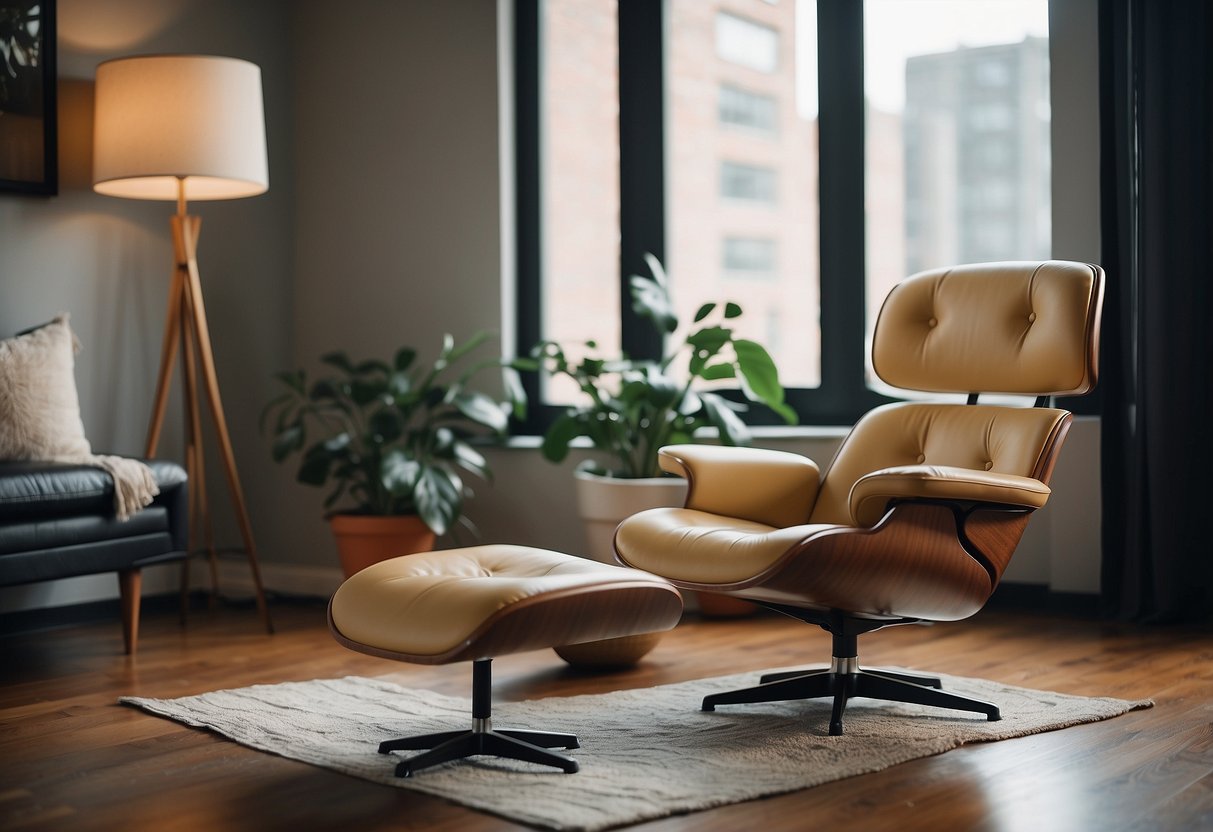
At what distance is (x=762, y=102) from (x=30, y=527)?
261 cm

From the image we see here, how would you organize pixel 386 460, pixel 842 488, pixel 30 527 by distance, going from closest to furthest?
1. pixel 842 488
2. pixel 30 527
3. pixel 386 460

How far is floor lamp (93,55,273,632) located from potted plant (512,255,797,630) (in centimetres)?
99

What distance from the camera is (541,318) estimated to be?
180 inches

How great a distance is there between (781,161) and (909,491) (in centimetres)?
227

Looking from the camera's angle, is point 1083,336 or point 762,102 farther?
Result: point 762,102

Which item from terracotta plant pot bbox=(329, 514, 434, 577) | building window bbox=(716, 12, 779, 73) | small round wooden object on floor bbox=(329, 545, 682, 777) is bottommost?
terracotta plant pot bbox=(329, 514, 434, 577)

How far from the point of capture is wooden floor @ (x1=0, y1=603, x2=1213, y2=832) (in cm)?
205

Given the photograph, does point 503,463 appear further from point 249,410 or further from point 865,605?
point 865,605

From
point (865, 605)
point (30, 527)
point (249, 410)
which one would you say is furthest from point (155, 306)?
point (865, 605)

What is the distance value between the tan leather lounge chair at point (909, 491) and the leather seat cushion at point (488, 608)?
0.25 meters

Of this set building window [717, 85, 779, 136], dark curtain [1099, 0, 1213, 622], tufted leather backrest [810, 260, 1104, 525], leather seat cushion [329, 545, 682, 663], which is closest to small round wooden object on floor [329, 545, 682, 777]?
leather seat cushion [329, 545, 682, 663]

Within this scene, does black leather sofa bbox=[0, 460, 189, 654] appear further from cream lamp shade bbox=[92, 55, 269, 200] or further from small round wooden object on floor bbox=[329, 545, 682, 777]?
small round wooden object on floor bbox=[329, 545, 682, 777]

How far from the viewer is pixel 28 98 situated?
393 cm

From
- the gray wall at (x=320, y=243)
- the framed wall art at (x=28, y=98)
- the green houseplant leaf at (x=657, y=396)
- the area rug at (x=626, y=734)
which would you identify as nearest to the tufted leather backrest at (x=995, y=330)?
the area rug at (x=626, y=734)
